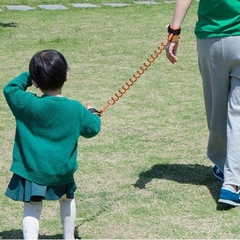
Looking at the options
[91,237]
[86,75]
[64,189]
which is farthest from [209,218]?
[86,75]

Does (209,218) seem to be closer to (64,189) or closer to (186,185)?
(186,185)

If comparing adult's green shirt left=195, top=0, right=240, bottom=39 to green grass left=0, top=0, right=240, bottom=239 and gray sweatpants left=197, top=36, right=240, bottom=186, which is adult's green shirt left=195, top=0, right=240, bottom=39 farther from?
green grass left=0, top=0, right=240, bottom=239

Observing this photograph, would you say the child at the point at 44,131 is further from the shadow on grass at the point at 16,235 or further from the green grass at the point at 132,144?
the green grass at the point at 132,144

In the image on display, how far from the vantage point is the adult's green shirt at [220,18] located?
4707 millimetres

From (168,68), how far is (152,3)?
19.7ft

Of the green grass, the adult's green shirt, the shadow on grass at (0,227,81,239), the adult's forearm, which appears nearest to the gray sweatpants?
the adult's green shirt

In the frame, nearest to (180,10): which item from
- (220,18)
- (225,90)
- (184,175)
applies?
(220,18)

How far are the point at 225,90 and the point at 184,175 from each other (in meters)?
0.86

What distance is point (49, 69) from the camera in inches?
149

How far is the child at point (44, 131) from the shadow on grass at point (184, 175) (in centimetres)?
143

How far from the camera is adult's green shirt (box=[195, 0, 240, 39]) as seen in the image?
471 cm

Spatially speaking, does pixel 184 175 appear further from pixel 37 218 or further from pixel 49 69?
pixel 49 69

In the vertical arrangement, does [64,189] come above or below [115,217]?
above

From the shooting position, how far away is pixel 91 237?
4328mm
